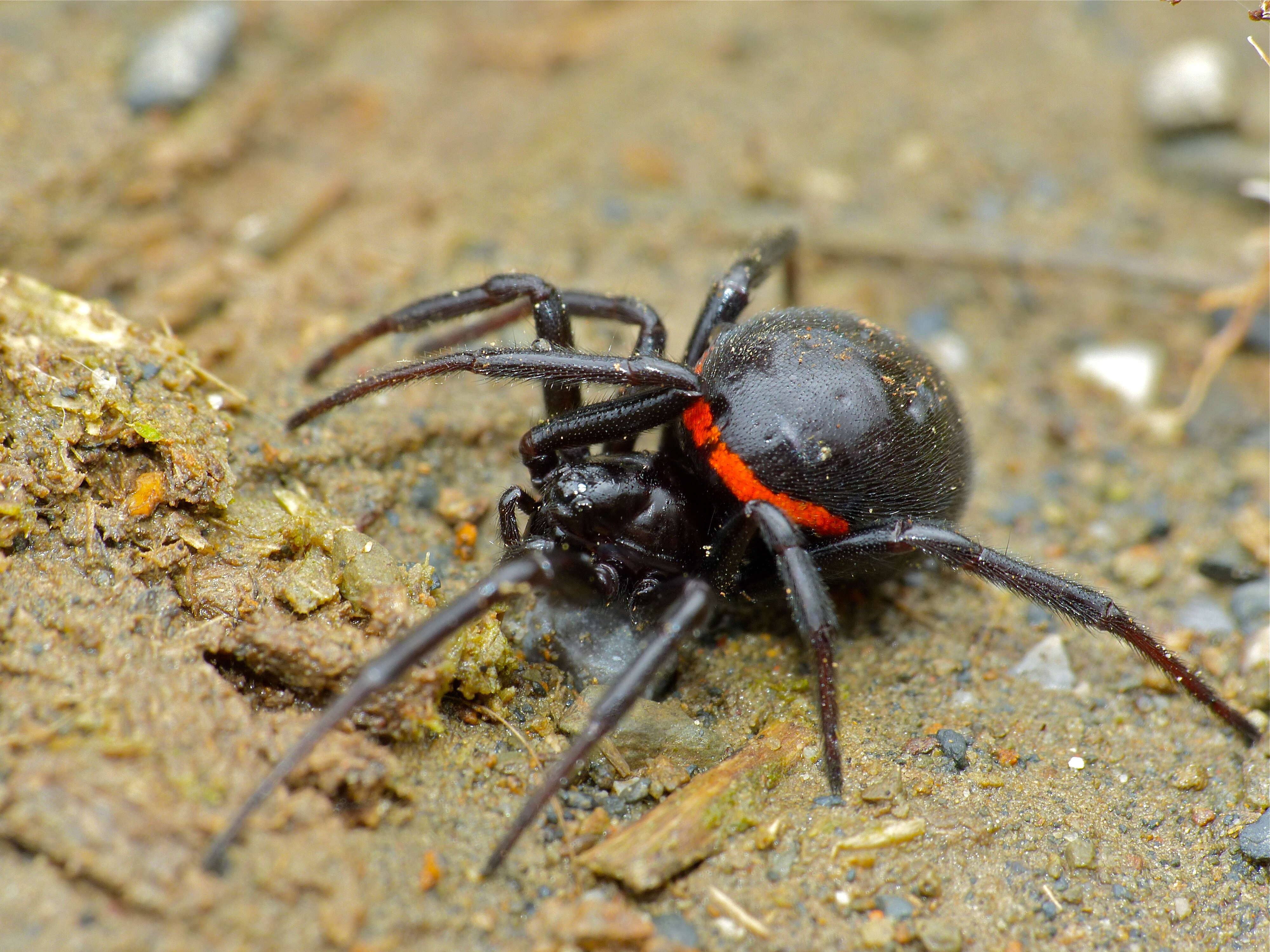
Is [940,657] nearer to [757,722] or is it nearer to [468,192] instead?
[757,722]

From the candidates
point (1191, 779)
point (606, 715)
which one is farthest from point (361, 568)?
point (1191, 779)

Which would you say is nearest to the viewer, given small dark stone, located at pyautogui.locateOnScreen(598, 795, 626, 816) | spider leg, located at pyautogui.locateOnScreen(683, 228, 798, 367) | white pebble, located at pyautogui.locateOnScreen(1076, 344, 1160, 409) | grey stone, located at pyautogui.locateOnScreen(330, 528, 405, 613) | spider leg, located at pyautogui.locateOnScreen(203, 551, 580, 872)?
spider leg, located at pyautogui.locateOnScreen(203, 551, 580, 872)

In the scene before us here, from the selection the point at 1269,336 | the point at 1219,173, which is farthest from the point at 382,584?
the point at 1219,173

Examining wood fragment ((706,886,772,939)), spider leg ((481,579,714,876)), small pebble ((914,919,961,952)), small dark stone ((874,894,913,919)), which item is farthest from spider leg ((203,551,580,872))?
small pebble ((914,919,961,952))

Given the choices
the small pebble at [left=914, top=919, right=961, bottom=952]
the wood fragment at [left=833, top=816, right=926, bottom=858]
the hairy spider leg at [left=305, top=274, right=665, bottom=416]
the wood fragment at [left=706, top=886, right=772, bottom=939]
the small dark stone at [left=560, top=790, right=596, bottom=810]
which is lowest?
the small pebble at [left=914, top=919, right=961, bottom=952]

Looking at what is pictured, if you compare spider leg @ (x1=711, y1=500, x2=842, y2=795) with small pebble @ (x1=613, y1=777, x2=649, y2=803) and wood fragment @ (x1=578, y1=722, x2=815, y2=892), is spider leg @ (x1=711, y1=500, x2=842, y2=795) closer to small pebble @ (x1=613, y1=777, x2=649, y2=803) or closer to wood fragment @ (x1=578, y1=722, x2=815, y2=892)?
wood fragment @ (x1=578, y1=722, x2=815, y2=892)

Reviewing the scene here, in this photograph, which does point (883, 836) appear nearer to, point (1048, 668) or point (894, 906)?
point (894, 906)
